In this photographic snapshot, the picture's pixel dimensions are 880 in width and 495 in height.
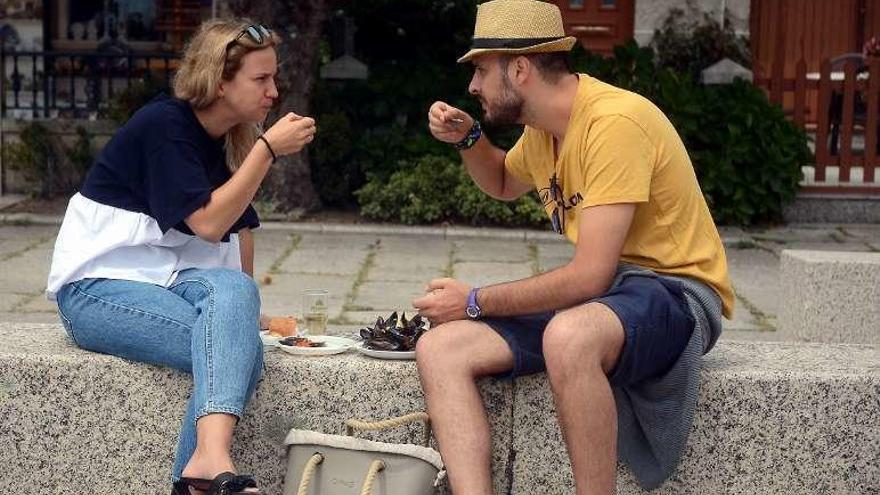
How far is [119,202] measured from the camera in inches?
155

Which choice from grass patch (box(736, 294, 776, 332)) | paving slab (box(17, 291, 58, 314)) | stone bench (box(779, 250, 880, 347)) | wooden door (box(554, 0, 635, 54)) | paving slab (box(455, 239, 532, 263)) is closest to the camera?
stone bench (box(779, 250, 880, 347))

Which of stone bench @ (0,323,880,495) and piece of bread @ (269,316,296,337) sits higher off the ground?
piece of bread @ (269,316,296,337)

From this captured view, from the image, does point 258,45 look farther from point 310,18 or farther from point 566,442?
point 310,18

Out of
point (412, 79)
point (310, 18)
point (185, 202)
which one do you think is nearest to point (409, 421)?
point (185, 202)

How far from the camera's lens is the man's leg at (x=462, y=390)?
140 inches

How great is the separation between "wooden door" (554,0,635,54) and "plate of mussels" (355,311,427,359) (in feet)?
36.6

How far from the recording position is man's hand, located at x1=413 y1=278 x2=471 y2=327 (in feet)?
12.3

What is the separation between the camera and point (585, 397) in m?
3.49

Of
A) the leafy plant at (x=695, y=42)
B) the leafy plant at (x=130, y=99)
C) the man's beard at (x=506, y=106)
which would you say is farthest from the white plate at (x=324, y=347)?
the leafy plant at (x=695, y=42)

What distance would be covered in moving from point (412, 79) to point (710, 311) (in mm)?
8047

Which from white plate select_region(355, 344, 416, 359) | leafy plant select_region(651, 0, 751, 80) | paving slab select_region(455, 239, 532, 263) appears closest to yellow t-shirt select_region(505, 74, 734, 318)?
white plate select_region(355, 344, 416, 359)

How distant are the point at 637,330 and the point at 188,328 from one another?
1.19 m

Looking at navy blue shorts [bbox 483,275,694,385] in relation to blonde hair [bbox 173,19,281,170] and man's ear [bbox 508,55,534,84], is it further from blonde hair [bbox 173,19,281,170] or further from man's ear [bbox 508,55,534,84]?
blonde hair [bbox 173,19,281,170]

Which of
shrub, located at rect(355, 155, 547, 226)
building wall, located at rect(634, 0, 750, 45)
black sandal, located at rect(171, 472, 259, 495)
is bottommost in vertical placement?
shrub, located at rect(355, 155, 547, 226)
